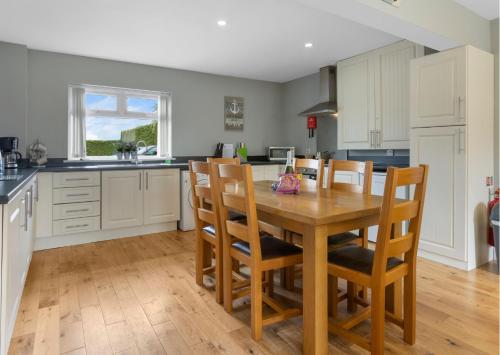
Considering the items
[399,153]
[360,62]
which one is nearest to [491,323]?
[399,153]

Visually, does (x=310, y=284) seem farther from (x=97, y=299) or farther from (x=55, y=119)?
(x=55, y=119)

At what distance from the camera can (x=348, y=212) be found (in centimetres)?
151

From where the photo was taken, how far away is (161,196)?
13.0 ft

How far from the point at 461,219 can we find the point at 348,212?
5.94 ft

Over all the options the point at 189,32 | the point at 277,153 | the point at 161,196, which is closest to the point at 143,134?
the point at 161,196

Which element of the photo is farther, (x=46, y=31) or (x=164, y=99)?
(x=164, y=99)

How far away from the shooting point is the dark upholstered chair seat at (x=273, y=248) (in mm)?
1779

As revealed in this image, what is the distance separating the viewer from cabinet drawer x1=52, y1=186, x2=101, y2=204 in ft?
11.1

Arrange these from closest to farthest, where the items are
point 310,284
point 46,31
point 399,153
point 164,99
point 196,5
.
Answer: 1. point 310,284
2. point 196,5
3. point 46,31
4. point 399,153
5. point 164,99

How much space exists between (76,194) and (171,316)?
218cm

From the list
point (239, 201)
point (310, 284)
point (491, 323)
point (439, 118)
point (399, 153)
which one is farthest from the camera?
point (399, 153)

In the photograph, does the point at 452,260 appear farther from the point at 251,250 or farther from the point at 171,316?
the point at 171,316


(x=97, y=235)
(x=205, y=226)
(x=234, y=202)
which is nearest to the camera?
(x=234, y=202)

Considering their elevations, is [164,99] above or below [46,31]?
below
